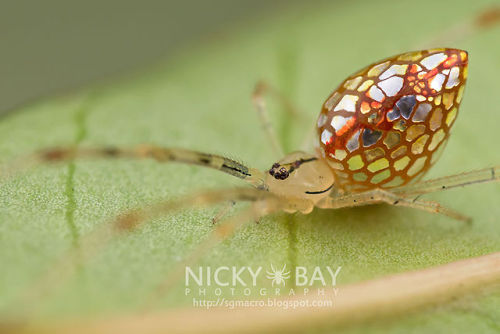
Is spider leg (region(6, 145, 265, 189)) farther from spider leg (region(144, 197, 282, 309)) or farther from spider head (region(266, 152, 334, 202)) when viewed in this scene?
spider leg (region(144, 197, 282, 309))

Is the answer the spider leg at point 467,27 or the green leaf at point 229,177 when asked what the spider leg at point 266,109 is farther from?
the spider leg at point 467,27

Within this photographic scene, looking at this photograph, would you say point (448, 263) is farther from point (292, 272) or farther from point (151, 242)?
point (151, 242)

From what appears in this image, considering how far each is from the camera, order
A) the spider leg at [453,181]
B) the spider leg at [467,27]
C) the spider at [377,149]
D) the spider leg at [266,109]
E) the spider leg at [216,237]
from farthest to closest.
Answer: the spider leg at [467,27], the spider leg at [266,109], the spider leg at [453,181], the spider at [377,149], the spider leg at [216,237]

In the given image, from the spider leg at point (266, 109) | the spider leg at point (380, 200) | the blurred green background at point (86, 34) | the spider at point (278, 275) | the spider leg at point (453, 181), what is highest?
the blurred green background at point (86, 34)

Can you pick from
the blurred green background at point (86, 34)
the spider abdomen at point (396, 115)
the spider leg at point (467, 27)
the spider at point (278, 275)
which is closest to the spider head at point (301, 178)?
the spider abdomen at point (396, 115)

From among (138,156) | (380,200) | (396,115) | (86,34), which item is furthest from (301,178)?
(86,34)

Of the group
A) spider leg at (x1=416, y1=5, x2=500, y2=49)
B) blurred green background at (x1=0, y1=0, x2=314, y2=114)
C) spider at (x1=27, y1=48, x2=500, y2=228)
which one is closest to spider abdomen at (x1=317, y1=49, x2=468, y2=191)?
spider at (x1=27, y1=48, x2=500, y2=228)
